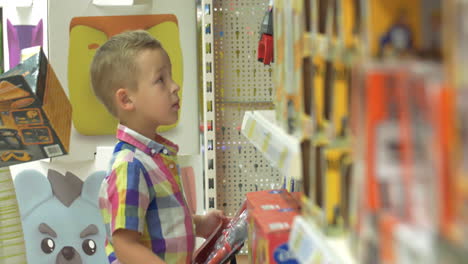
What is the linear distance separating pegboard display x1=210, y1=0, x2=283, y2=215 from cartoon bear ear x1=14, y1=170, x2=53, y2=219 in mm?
861

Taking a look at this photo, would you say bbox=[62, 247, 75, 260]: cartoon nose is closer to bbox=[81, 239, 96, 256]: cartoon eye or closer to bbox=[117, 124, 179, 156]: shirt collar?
bbox=[81, 239, 96, 256]: cartoon eye

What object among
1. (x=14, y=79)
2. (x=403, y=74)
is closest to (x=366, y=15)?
(x=403, y=74)

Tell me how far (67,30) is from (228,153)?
1.04m

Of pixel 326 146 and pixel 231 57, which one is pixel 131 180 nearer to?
pixel 326 146

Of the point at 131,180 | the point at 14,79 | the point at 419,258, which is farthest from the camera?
the point at 14,79

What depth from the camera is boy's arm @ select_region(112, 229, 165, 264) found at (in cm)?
163

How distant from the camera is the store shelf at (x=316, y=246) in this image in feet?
2.30

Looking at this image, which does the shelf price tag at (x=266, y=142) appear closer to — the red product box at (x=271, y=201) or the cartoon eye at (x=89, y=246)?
the red product box at (x=271, y=201)

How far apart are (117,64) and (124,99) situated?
0.11 metres

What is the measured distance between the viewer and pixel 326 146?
2.51ft

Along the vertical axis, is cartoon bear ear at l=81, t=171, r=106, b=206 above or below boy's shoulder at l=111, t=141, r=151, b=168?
below

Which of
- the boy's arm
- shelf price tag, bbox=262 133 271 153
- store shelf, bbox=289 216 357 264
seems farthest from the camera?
the boy's arm

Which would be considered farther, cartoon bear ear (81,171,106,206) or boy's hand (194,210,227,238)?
cartoon bear ear (81,171,106,206)

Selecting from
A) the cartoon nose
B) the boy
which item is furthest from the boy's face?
the cartoon nose
